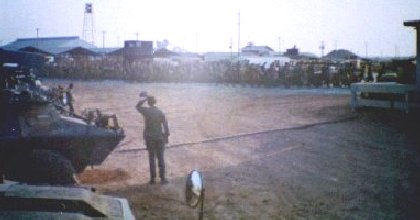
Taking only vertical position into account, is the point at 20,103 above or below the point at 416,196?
above

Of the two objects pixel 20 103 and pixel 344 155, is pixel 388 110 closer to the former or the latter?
pixel 344 155

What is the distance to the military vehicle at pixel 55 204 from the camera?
3.04 meters

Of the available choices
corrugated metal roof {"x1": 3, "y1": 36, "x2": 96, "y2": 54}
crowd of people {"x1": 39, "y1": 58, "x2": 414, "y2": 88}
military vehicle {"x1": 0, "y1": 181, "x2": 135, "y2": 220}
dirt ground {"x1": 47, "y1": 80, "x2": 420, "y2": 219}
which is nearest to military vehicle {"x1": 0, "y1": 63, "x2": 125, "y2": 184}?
dirt ground {"x1": 47, "y1": 80, "x2": 420, "y2": 219}

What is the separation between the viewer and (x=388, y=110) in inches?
644

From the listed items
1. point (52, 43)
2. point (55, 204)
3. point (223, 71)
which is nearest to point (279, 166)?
point (55, 204)

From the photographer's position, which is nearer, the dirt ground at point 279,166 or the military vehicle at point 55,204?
the military vehicle at point 55,204

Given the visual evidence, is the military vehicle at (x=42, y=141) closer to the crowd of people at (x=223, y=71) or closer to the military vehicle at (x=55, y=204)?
the military vehicle at (x=55, y=204)

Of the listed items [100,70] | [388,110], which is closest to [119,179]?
[388,110]

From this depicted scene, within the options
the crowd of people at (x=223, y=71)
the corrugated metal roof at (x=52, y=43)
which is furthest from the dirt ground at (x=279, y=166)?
the corrugated metal roof at (x=52, y=43)

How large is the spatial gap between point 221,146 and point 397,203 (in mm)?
5201

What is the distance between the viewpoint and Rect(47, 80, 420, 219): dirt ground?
280 inches

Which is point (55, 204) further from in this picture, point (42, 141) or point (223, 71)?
point (223, 71)

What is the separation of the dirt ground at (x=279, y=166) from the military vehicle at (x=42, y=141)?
0.83 m

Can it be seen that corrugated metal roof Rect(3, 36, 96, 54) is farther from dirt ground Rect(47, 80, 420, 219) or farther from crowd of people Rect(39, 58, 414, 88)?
dirt ground Rect(47, 80, 420, 219)
